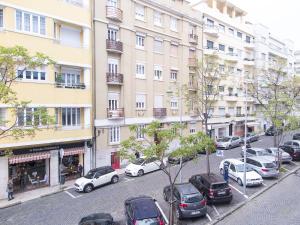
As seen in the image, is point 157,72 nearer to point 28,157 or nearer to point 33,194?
point 28,157

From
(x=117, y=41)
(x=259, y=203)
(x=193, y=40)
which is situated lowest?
(x=259, y=203)

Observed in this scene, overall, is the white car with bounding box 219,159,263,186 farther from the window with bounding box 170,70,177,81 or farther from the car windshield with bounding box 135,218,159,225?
the window with bounding box 170,70,177,81

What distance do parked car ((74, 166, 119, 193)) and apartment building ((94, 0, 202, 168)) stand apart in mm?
4187

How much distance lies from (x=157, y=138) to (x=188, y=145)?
5.98 ft

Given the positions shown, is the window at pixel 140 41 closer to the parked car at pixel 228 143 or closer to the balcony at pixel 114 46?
the balcony at pixel 114 46

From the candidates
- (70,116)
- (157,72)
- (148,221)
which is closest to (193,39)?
(157,72)

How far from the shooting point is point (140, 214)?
575 inches

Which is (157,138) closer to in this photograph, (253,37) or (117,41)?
(117,41)

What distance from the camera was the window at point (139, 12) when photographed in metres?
31.8

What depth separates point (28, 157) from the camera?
887 inches

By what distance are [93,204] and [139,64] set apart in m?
17.6

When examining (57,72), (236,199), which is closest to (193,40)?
(57,72)

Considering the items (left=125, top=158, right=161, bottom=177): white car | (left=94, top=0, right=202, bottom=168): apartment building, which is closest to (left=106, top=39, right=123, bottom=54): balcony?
(left=94, top=0, right=202, bottom=168): apartment building

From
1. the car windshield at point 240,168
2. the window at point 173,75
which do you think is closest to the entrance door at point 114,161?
the car windshield at point 240,168
